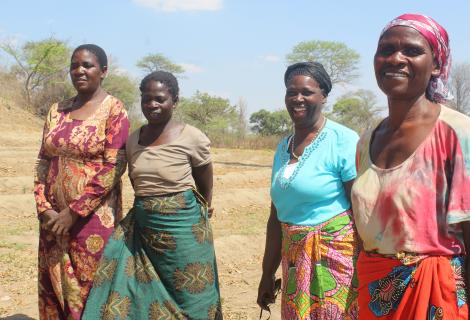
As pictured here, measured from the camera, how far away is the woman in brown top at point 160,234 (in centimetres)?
317

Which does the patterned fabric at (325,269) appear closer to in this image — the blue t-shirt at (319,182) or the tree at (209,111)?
the blue t-shirt at (319,182)

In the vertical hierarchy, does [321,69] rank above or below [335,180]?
above

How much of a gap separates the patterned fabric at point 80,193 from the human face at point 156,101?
0.77ft

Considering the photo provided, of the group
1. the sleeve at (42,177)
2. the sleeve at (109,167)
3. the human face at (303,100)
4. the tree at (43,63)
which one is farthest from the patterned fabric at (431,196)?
the tree at (43,63)

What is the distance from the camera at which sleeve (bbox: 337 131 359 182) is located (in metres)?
2.49

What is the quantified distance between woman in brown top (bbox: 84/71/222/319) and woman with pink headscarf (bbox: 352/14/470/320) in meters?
1.58

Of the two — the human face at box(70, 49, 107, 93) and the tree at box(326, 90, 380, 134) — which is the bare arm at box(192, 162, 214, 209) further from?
the tree at box(326, 90, 380, 134)

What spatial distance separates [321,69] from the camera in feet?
8.84

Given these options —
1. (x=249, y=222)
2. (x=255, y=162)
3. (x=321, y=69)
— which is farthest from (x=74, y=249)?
(x=255, y=162)

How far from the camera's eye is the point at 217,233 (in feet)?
26.1

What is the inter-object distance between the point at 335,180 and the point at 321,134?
0.80 ft

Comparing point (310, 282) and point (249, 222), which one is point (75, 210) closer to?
point (310, 282)

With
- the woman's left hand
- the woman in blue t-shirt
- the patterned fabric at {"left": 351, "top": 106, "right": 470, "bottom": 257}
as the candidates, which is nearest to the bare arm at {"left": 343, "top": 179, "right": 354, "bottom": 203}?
the woman in blue t-shirt

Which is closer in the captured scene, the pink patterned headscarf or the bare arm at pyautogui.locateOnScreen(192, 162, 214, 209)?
the pink patterned headscarf
